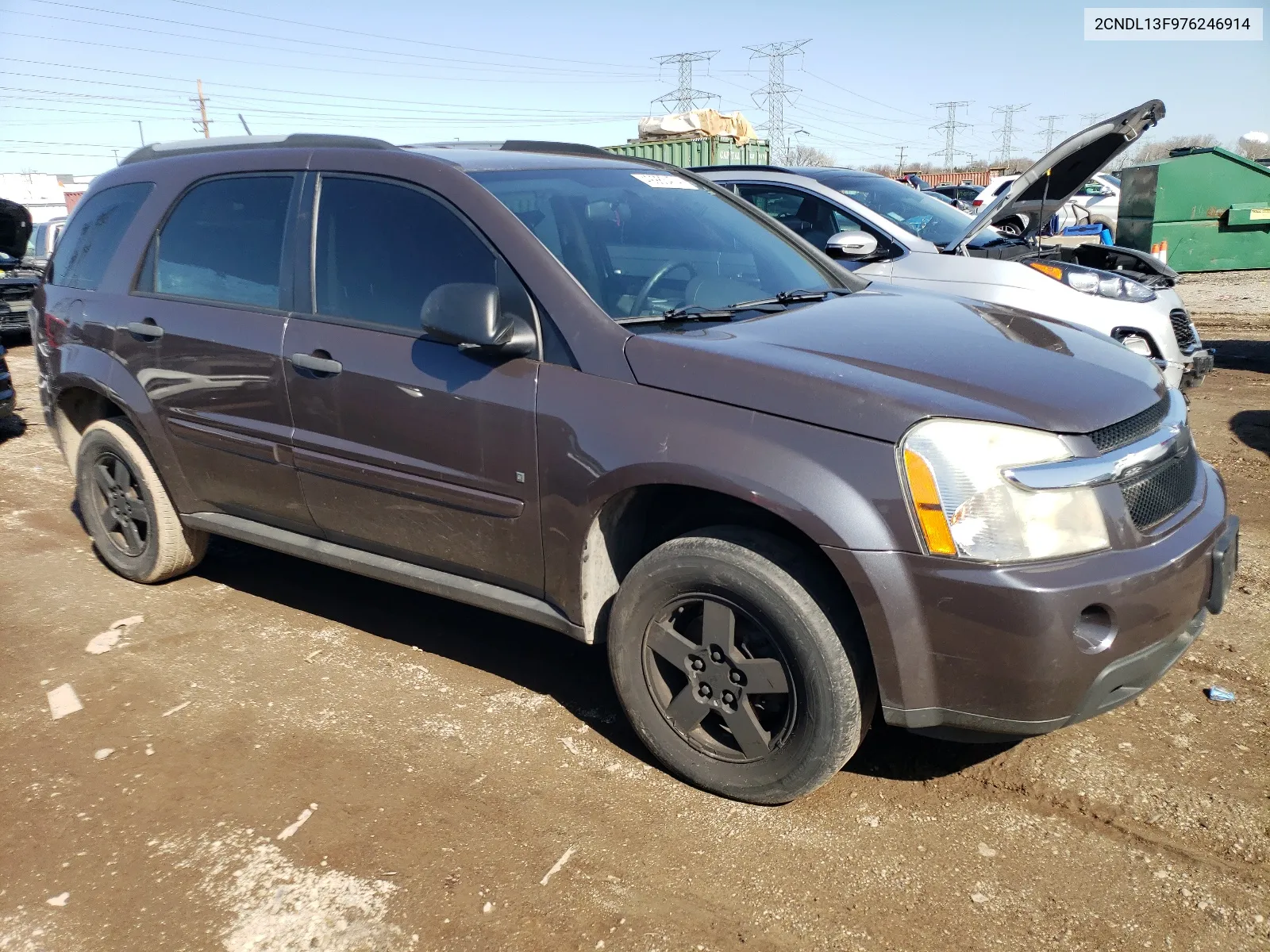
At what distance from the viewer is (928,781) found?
3031 millimetres

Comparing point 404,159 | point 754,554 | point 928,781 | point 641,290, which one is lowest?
point 928,781

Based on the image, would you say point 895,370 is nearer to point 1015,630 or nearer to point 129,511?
point 1015,630

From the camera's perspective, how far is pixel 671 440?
2758 millimetres

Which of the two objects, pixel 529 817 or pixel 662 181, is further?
pixel 662 181

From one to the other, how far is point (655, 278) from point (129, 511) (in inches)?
109

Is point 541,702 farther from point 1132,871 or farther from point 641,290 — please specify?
point 1132,871

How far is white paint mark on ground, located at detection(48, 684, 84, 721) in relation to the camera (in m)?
3.56

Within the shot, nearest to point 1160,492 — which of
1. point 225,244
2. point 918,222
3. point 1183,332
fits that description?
point 225,244

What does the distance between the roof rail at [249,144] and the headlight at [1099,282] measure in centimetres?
437

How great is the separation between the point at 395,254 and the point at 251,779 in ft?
5.72

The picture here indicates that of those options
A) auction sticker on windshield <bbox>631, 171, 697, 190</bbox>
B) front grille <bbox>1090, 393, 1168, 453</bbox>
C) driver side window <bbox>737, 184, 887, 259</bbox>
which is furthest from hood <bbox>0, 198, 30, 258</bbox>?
front grille <bbox>1090, 393, 1168, 453</bbox>

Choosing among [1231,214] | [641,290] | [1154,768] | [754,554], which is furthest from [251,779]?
[1231,214]

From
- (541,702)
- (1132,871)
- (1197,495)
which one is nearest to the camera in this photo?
(1132,871)

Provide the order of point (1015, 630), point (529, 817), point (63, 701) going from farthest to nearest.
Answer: point (63, 701)
point (529, 817)
point (1015, 630)
